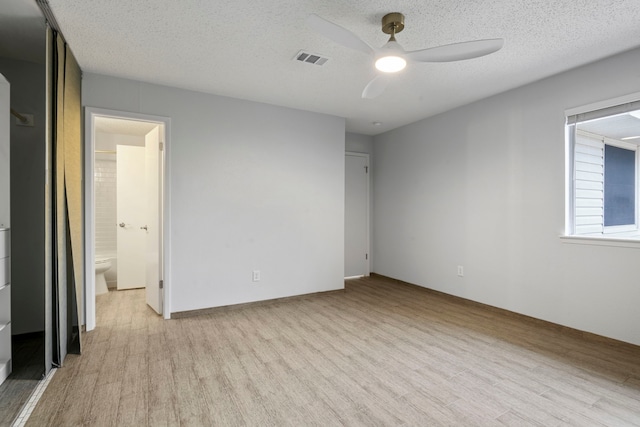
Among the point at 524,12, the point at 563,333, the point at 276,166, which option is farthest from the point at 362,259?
the point at 524,12

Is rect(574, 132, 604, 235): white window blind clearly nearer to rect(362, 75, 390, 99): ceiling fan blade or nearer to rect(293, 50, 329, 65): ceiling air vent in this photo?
rect(362, 75, 390, 99): ceiling fan blade

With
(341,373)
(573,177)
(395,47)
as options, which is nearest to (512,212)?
(573,177)

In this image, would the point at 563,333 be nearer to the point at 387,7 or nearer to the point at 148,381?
the point at 387,7

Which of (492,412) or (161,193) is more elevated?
(161,193)

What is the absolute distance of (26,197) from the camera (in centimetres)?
295

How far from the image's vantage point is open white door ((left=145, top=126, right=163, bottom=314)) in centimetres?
352

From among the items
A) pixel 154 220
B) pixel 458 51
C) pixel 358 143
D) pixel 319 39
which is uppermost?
pixel 319 39

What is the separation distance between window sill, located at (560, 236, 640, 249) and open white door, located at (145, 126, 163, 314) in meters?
4.19

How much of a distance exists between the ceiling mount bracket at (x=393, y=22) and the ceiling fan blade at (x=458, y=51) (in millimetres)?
253

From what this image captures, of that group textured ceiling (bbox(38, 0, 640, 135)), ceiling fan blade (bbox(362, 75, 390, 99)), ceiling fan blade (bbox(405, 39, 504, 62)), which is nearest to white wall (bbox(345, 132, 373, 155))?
textured ceiling (bbox(38, 0, 640, 135))

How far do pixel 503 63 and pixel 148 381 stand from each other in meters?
3.87

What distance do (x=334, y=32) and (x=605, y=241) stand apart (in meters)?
2.92

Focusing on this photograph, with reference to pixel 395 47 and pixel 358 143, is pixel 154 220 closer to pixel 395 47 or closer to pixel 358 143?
pixel 395 47

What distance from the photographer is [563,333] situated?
10.0 ft
